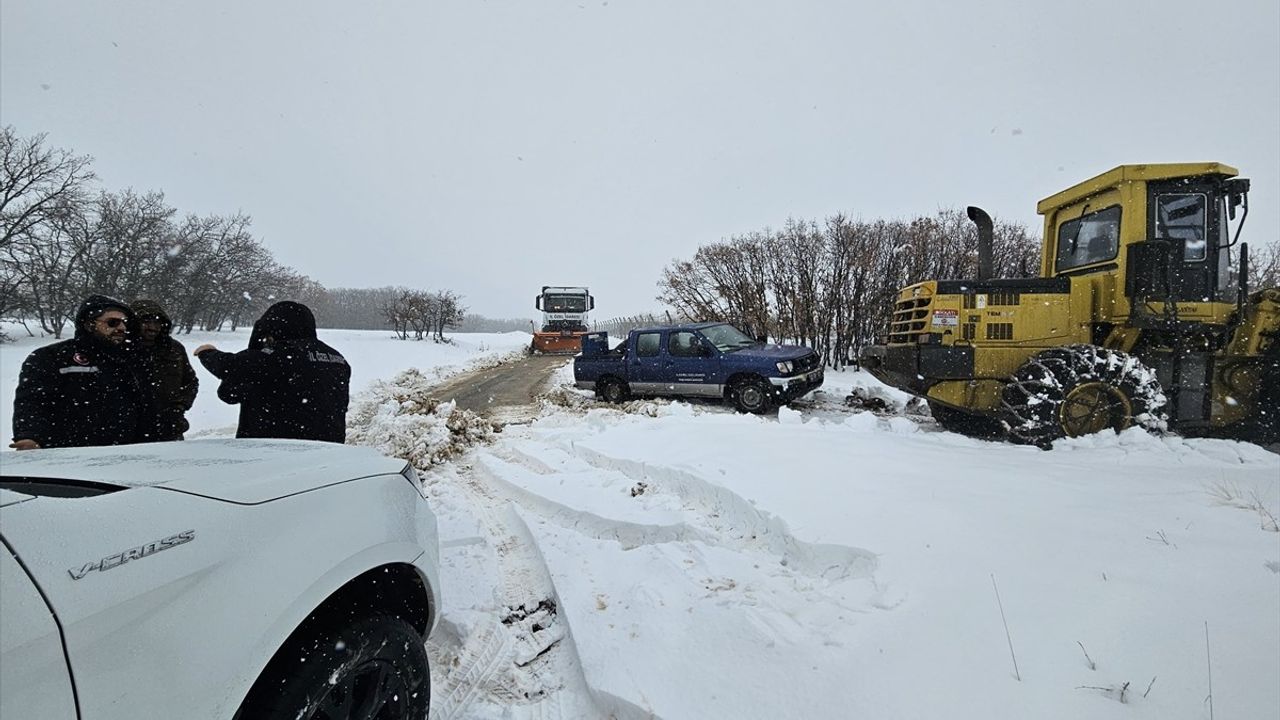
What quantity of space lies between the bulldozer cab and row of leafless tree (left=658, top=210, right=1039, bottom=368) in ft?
19.9

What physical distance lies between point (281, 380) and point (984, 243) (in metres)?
8.38

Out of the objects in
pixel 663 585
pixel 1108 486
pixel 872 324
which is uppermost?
pixel 872 324

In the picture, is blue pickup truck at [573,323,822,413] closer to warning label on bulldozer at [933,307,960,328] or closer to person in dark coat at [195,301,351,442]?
warning label on bulldozer at [933,307,960,328]

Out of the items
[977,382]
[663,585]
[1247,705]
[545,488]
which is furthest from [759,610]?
[977,382]

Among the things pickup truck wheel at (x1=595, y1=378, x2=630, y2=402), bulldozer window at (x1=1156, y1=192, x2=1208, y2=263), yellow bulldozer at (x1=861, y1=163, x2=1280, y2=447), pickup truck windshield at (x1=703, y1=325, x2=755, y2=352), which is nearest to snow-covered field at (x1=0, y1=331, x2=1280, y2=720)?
yellow bulldozer at (x1=861, y1=163, x2=1280, y2=447)

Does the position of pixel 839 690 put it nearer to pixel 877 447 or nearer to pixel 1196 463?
pixel 877 447

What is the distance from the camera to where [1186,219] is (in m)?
5.48

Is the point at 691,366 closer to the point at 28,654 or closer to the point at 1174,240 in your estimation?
the point at 1174,240

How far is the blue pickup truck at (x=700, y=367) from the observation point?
842 centimetres

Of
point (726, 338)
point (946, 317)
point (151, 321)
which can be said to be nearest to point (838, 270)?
point (726, 338)

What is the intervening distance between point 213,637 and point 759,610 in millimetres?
2167

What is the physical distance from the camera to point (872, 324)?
39.6ft

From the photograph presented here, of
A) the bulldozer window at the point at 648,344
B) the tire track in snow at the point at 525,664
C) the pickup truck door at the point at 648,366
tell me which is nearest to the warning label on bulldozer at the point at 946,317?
the pickup truck door at the point at 648,366

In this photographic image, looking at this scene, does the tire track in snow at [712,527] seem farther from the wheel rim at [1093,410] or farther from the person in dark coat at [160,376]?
the wheel rim at [1093,410]
